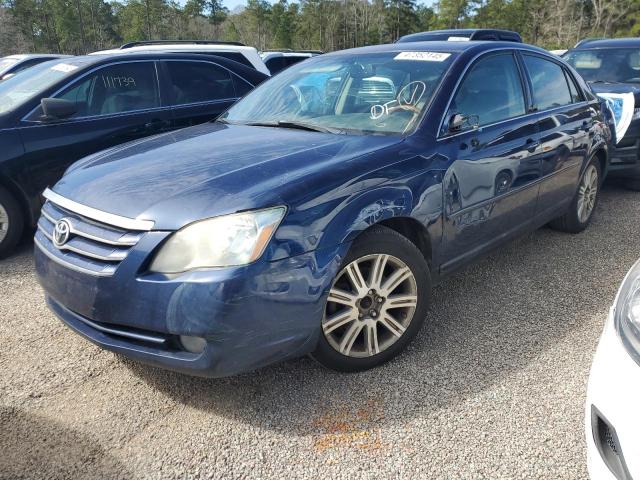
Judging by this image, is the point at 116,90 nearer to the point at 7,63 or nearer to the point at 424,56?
the point at 424,56

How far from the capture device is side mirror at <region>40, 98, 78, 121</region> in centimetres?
426

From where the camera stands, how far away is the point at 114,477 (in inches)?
80.2

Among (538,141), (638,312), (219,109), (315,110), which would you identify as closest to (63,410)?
(315,110)

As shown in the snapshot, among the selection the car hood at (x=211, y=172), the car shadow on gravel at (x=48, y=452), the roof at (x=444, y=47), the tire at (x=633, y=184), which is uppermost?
the roof at (x=444, y=47)

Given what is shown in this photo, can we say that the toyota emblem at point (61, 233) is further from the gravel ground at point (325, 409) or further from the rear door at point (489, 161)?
the rear door at point (489, 161)

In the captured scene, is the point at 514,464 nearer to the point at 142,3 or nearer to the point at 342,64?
the point at 342,64

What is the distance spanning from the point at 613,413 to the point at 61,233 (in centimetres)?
228

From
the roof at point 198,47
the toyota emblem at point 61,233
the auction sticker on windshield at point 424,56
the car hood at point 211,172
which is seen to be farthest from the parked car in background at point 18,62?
the toyota emblem at point 61,233

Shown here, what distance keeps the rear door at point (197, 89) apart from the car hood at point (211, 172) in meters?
2.27

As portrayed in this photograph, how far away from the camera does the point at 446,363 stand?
2730 millimetres

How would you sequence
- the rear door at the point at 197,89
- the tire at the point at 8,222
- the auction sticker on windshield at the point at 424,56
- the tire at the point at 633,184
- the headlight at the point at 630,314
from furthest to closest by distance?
1. the tire at the point at 633,184
2. the rear door at the point at 197,89
3. the tire at the point at 8,222
4. the auction sticker on windshield at the point at 424,56
5. the headlight at the point at 630,314

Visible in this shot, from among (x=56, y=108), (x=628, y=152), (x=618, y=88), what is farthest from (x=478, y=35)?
(x=56, y=108)

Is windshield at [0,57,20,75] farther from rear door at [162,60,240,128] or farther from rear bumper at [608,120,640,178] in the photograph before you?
rear bumper at [608,120,640,178]

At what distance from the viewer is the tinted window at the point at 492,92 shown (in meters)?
3.12
